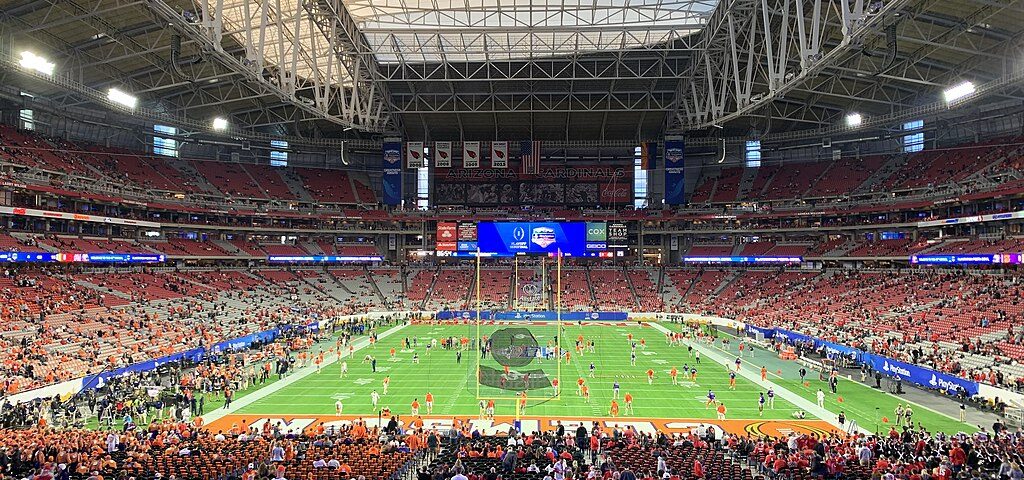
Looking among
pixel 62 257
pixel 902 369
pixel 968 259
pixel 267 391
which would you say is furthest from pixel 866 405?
pixel 62 257

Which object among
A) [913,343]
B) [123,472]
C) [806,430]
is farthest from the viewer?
[913,343]

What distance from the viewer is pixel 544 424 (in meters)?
23.4

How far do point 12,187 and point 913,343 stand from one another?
183ft

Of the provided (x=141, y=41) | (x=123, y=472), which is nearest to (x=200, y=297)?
(x=141, y=41)

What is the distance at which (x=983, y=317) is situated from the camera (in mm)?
34219

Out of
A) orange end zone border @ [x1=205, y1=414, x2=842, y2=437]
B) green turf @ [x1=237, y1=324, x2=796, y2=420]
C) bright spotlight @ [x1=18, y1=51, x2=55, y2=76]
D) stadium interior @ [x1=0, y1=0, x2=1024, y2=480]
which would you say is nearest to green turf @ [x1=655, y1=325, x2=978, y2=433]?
stadium interior @ [x1=0, y1=0, x2=1024, y2=480]

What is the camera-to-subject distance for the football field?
2417 centimetres

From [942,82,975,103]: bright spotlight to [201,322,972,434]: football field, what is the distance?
2357cm

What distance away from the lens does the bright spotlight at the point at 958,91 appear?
4328 cm

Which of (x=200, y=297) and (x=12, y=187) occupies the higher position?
(x=12, y=187)

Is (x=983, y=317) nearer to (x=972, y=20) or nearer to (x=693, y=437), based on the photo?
(x=972, y=20)

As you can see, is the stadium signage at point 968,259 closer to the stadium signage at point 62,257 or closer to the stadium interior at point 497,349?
the stadium interior at point 497,349

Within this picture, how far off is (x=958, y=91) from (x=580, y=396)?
38.0 m

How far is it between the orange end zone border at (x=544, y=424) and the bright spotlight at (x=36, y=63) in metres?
27.3
